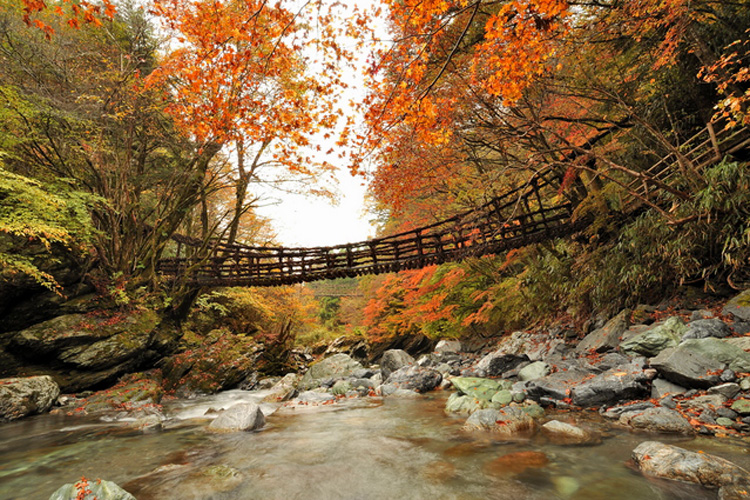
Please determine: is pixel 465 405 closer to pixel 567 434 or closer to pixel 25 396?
pixel 567 434

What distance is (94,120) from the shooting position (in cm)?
785

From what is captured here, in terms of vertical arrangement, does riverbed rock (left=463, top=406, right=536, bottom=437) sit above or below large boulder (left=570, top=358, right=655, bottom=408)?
below

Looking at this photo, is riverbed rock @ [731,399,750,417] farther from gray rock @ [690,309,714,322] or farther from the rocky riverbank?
gray rock @ [690,309,714,322]

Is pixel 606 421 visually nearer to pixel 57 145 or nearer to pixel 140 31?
pixel 57 145

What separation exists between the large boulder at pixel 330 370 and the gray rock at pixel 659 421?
7.05 m

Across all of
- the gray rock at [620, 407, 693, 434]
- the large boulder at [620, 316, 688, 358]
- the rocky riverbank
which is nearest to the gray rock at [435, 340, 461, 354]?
the rocky riverbank

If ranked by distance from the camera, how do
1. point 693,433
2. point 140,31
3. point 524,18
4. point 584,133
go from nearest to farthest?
1. point 693,433
2. point 524,18
3. point 584,133
4. point 140,31

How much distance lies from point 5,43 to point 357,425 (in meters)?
11.0

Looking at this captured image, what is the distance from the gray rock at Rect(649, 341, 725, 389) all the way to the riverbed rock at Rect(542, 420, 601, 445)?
1157 mm

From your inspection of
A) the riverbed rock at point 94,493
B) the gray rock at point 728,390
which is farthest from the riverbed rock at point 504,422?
the riverbed rock at point 94,493

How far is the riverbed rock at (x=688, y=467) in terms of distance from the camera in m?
2.17

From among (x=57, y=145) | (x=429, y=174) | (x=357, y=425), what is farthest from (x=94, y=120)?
(x=357, y=425)

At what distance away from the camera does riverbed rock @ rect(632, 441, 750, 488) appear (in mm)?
2166

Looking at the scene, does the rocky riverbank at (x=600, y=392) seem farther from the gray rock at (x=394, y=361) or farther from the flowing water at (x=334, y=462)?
the gray rock at (x=394, y=361)
